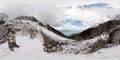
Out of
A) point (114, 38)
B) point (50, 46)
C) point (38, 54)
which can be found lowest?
point (38, 54)

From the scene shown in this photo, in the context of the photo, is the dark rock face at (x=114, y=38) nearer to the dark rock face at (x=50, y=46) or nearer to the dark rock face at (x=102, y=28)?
the dark rock face at (x=102, y=28)

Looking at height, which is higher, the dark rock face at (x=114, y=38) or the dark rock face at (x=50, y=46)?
the dark rock face at (x=114, y=38)

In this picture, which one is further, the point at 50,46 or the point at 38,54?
the point at 50,46

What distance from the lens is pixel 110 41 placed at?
25672 mm

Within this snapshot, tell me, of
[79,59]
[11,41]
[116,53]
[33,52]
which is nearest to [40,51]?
[33,52]

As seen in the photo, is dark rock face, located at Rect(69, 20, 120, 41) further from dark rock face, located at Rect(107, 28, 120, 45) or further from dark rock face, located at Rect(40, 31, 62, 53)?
dark rock face, located at Rect(40, 31, 62, 53)

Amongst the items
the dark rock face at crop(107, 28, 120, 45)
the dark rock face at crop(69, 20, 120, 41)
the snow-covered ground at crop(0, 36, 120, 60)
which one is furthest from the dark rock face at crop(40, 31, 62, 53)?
the dark rock face at crop(69, 20, 120, 41)

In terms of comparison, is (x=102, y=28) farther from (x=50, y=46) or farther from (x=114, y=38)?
(x=114, y=38)

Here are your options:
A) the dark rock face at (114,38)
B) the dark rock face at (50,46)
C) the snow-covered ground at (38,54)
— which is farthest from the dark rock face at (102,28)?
the snow-covered ground at (38,54)

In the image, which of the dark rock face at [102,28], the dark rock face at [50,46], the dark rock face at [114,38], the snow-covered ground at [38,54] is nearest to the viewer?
the snow-covered ground at [38,54]

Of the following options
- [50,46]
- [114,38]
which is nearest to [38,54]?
[50,46]

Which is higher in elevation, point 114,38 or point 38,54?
point 114,38

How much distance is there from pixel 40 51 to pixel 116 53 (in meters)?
7.18

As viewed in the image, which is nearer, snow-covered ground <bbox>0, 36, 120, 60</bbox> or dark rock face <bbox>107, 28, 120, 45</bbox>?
snow-covered ground <bbox>0, 36, 120, 60</bbox>
